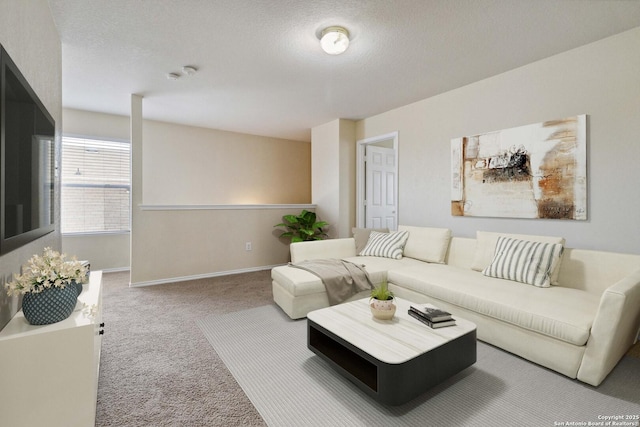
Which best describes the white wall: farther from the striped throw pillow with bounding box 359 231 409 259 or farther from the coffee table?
the coffee table

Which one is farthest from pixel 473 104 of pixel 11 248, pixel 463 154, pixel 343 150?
pixel 11 248

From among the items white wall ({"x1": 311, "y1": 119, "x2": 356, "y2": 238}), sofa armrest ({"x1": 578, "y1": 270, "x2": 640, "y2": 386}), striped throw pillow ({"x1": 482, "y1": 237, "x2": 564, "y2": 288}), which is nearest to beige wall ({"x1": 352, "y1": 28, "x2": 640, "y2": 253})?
striped throw pillow ({"x1": 482, "y1": 237, "x2": 564, "y2": 288})

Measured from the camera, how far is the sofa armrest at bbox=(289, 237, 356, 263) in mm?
3678

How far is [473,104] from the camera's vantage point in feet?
11.5

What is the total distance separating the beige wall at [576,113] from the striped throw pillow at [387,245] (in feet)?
1.85

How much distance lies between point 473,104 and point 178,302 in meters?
4.11

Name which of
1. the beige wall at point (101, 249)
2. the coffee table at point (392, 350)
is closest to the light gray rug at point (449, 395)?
the coffee table at point (392, 350)

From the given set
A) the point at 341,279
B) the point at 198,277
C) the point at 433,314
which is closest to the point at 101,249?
the point at 198,277

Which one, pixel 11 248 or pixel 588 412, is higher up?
pixel 11 248

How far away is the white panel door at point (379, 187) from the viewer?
5.17 metres

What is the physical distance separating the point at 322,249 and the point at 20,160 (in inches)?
114

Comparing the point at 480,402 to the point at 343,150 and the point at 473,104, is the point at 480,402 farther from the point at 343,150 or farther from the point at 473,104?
the point at 343,150

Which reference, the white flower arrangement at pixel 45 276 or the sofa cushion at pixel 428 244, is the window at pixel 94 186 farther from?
the sofa cushion at pixel 428 244

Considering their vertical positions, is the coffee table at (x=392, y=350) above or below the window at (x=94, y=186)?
below
